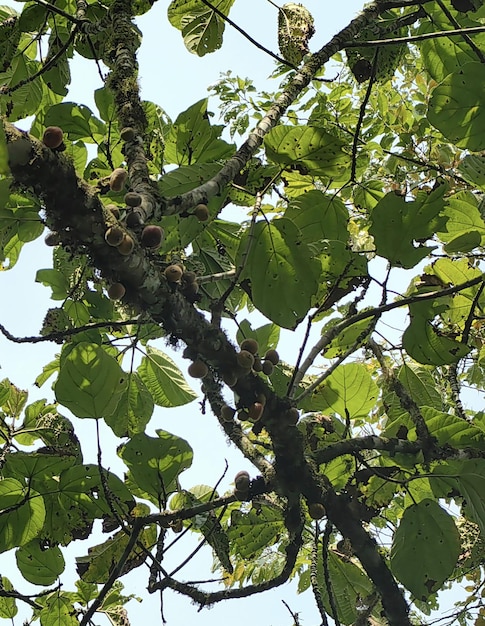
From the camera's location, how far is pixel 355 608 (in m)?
2.55

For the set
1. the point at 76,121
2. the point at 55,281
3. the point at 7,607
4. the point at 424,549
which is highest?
the point at 76,121

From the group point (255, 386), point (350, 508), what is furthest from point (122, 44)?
point (350, 508)

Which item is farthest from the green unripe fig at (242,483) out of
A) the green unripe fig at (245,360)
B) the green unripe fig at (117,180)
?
the green unripe fig at (117,180)

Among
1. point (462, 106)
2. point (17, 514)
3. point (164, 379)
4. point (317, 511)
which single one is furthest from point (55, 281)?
point (462, 106)

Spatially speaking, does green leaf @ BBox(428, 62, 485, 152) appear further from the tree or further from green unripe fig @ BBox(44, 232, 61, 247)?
green unripe fig @ BBox(44, 232, 61, 247)

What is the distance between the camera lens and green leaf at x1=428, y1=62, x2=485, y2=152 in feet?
5.57

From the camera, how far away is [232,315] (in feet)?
6.84

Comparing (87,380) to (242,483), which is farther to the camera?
(242,483)

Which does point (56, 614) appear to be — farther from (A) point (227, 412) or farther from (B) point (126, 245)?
(B) point (126, 245)

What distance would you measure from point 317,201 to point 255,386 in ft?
2.37

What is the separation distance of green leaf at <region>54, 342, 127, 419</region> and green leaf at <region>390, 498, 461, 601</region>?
3.52ft

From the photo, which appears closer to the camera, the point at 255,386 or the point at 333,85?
the point at 255,386

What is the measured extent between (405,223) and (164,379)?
118 cm

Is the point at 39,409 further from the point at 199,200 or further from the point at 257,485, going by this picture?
the point at 199,200
